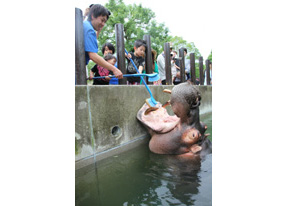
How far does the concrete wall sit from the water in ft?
0.58

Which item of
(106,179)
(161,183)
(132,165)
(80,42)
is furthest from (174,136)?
(80,42)

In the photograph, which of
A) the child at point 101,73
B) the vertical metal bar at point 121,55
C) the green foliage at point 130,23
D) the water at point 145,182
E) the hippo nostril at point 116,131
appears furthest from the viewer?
the green foliage at point 130,23

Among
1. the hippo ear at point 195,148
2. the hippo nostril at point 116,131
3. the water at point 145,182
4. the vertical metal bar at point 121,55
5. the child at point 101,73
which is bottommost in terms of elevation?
the water at point 145,182

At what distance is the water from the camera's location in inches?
70.7

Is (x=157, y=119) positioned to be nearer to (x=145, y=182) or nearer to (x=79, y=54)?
(x=145, y=182)

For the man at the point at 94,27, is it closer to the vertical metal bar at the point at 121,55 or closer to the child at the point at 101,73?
the vertical metal bar at the point at 121,55

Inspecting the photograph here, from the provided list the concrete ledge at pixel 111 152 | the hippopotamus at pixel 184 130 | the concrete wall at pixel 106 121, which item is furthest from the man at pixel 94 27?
the concrete ledge at pixel 111 152

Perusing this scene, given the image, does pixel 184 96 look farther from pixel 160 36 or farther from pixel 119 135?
pixel 160 36

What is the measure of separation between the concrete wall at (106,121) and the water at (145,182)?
0.18m

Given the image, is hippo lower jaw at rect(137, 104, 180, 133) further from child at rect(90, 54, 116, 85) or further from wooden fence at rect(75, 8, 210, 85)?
child at rect(90, 54, 116, 85)

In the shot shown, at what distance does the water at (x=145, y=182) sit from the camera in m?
1.80

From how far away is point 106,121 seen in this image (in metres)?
2.92

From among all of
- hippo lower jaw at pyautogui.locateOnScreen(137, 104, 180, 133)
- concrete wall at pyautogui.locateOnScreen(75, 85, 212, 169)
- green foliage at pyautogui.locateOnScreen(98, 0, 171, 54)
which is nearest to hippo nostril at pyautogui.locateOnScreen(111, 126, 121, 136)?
concrete wall at pyautogui.locateOnScreen(75, 85, 212, 169)

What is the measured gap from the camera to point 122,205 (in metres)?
1.73
